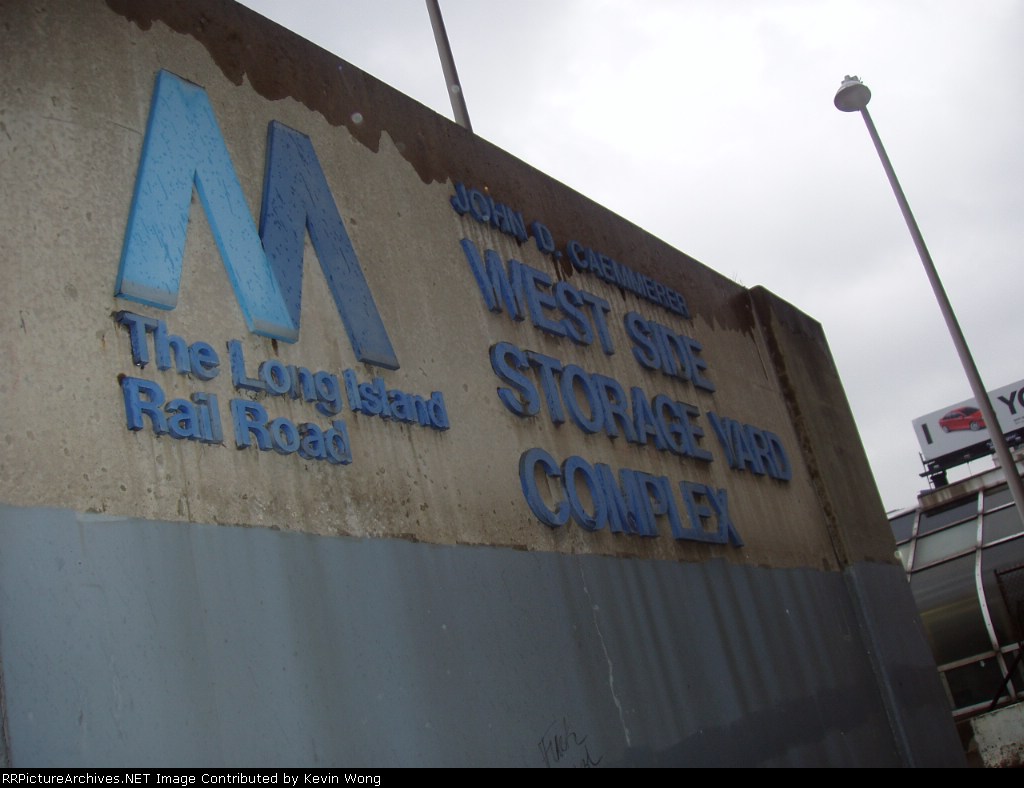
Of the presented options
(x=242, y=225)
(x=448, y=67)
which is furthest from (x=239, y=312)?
(x=448, y=67)

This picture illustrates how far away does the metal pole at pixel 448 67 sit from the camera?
1138cm

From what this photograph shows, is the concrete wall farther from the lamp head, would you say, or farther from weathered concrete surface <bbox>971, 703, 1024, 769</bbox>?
weathered concrete surface <bbox>971, 703, 1024, 769</bbox>

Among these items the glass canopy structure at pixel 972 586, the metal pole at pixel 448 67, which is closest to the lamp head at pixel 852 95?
the metal pole at pixel 448 67

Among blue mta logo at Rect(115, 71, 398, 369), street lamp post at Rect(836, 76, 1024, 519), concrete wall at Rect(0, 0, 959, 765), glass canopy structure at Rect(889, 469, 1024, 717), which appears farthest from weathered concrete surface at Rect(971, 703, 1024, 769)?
blue mta logo at Rect(115, 71, 398, 369)

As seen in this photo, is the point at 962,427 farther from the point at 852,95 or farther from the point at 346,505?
the point at 346,505

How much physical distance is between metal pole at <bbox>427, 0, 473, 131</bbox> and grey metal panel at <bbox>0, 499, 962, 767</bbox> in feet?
17.7

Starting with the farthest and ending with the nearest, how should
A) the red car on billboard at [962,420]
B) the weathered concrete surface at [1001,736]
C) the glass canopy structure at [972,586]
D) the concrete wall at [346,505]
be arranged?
the red car on billboard at [962,420], the glass canopy structure at [972,586], the weathered concrete surface at [1001,736], the concrete wall at [346,505]

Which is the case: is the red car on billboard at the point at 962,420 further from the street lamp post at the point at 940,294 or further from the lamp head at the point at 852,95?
the lamp head at the point at 852,95

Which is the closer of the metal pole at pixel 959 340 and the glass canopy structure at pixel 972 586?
the metal pole at pixel 959 340

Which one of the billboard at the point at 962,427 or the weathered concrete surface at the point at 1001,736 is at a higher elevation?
the billboard at the point at 962,427

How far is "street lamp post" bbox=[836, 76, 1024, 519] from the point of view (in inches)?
499

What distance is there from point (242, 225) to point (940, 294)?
999 centimetres

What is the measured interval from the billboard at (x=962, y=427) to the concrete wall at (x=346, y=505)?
29016 millimetres
